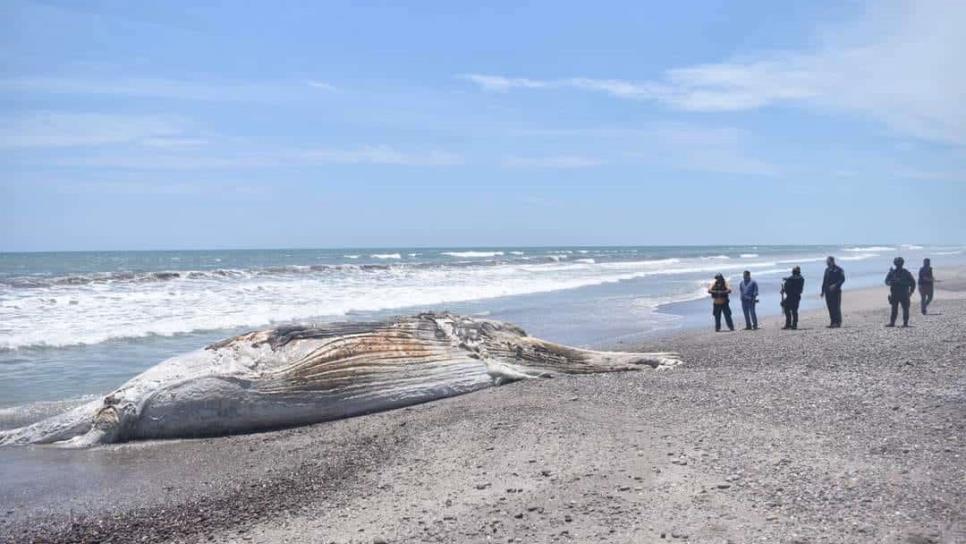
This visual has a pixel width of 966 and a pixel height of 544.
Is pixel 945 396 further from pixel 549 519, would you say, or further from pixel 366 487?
pixel 366 487

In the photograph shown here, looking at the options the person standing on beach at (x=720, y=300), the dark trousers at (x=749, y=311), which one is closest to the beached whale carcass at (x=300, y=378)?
the person standing on beach at (x=720, y=300)

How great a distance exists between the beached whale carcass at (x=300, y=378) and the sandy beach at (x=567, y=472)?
0.28 metres

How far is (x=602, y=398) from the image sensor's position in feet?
25.8

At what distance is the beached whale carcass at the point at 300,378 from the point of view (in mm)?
7648

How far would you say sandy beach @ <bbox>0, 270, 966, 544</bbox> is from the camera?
461 centimetres

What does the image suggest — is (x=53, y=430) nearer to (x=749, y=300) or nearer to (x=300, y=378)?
(x=300, y=378)

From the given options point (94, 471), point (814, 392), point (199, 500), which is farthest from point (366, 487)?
point (814, 392)

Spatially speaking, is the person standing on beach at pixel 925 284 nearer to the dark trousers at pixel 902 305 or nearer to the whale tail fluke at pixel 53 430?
the dark trousers at pixel 902 305

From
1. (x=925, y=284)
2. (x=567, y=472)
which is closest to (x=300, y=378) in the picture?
(x=567, y=472)

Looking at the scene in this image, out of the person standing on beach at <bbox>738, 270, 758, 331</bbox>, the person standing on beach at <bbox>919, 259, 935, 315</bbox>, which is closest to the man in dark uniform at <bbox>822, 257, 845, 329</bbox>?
the person standing on beach at <bbox>738, 270, 758, 331</bbox>

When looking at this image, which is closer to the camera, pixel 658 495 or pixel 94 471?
pixel 658 495

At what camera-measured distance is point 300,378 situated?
814 cm

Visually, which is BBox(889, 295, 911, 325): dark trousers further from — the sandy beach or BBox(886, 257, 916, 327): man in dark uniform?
the sandy beach

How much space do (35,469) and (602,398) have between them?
526cm
